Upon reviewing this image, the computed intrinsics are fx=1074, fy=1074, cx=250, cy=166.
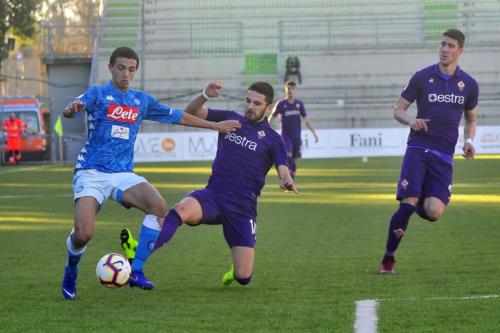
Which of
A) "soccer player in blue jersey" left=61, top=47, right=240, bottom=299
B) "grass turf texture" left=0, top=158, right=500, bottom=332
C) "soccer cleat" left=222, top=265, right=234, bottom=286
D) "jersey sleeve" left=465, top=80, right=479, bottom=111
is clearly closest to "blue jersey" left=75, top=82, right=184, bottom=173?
"soccer player in blue jersey" left=61, top=47, right=240, bottom=299

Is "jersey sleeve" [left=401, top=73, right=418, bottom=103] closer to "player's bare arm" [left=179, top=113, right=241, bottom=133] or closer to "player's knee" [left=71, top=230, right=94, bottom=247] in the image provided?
"player's bare arm" [left=179, top=113, right=241, bottom=133]

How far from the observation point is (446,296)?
309 inches

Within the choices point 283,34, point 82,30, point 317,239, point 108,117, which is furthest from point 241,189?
point 82,30

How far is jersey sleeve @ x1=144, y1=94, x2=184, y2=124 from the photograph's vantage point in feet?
29.3

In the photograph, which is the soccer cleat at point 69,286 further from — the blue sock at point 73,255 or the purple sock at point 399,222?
the purple sock at point 399,222

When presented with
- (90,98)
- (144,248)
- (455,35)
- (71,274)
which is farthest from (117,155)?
(455,35)

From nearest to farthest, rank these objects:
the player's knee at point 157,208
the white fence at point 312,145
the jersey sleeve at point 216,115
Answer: the player's knee at point 157,208, the jersey sleeve at point 216,115, the white fence at point 312,145

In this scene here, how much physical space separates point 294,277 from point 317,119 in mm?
32077

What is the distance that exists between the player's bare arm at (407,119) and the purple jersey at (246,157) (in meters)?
1.25

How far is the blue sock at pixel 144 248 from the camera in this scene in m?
8.30

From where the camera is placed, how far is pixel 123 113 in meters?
8.67

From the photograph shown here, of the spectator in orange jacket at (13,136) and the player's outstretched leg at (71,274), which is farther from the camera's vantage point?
the spectator in orange jacket at (13,136)

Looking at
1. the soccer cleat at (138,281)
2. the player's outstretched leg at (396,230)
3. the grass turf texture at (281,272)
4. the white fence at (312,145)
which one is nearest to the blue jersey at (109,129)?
the soccer cleat at (138,281)

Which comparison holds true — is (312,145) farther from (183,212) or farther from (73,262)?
(73,262)
